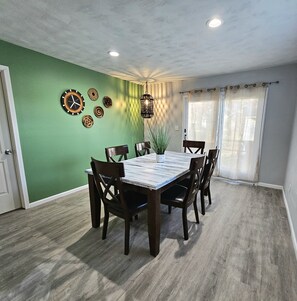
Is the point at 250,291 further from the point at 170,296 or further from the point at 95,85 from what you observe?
the point at 95,85

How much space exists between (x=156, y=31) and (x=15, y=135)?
2.35 metres

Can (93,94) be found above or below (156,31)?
below

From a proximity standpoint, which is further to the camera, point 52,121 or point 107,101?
point 107,101

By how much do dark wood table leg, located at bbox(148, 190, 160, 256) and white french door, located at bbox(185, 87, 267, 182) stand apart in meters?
2.75

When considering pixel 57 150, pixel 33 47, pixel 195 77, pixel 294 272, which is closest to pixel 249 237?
pixel 294 272

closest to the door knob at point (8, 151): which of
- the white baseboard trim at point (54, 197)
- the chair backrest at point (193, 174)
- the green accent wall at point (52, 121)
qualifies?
the green accent wall at point (52, 121)

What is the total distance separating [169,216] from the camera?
7.91ft

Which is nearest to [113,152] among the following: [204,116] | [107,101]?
[107,101]

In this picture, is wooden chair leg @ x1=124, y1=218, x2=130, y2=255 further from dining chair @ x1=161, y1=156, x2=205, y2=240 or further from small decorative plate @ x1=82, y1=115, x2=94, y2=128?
small decorative plate @ x1=82, y1=115, x2=94, y2=128

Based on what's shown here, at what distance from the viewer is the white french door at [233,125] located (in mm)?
3346

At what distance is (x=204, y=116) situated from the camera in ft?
12.8

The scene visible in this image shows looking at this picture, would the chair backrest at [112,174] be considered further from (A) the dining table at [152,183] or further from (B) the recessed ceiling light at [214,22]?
(B) the recessed ceiling light at [214,22]

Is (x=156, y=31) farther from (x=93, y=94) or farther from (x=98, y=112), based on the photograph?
(x=98, y=112)

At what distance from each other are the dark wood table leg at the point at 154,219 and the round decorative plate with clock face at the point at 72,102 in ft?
7.58
